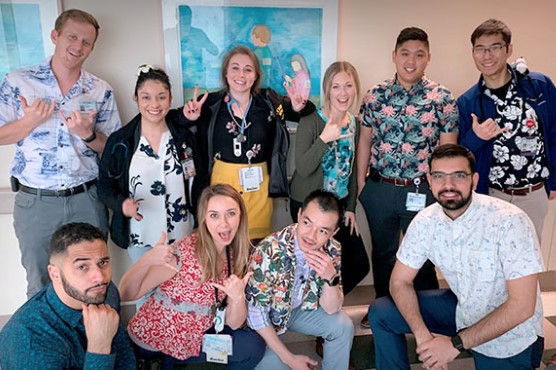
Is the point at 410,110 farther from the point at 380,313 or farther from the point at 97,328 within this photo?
the point at 97,328

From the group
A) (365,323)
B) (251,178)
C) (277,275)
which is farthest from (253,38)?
(365,323)

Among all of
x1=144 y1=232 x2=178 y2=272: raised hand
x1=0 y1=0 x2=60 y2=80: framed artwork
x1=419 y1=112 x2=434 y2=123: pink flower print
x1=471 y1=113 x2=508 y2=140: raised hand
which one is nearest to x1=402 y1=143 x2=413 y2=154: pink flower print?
x1=419 y1=112 x2=434 y2=123: pink flower print

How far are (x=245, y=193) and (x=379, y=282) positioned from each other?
3.38 ft

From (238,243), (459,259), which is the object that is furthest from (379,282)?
(238,243)

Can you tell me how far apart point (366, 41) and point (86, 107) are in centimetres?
179

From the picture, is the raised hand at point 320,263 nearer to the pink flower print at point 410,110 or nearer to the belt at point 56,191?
the pink flower print at point 410,110

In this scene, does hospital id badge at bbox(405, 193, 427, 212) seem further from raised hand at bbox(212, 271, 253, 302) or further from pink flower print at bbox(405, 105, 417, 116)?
raised hand at bbox(212, 271, 253, 302)

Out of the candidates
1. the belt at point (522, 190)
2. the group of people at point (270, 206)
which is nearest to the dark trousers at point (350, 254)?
the group of people at point (270, 206)

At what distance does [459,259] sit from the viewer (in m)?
2.29

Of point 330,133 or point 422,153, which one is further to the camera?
point 422,153

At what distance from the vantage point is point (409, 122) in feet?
8.95

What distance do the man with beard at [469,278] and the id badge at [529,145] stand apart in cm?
71

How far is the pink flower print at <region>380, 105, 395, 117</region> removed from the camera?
9.07ft

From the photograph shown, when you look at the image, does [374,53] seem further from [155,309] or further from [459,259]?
[155,309]
